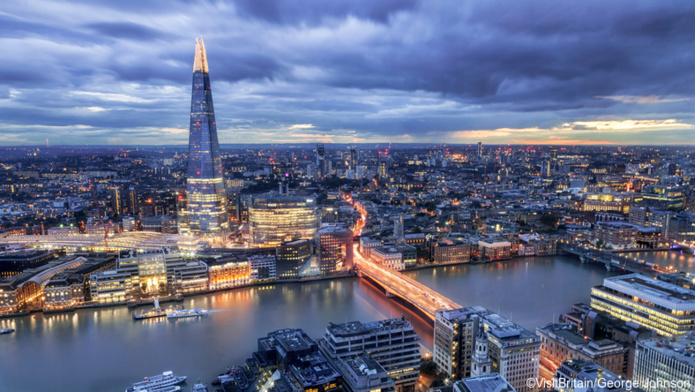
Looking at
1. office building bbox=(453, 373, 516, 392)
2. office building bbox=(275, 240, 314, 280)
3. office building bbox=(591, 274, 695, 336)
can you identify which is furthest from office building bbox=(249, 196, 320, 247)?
office building bbox=(453, 373, 516, 392)

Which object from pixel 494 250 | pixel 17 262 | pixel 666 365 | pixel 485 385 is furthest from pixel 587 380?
pixel 17 262

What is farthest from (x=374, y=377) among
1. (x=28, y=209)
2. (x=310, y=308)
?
(x=28, y=209)

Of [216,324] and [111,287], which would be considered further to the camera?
[111,287]

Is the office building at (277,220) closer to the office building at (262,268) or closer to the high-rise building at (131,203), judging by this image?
the office building at (262,268)

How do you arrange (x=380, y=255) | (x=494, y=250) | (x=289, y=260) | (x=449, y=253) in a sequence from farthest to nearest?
(x=494, y=250) < (x=449, y=253) < (x=380, y=255) < (x=289, y=260)

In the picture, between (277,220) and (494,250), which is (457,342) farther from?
(277,220)

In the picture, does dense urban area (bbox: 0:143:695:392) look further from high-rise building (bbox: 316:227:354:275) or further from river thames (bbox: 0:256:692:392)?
river thames (bbox: 0:256:692:392)

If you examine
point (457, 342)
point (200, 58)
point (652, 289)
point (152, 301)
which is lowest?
point (152, 301)

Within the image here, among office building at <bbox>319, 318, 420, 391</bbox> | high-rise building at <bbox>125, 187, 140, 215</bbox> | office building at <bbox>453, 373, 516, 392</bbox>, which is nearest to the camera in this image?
office building at <bbox>453, 373, 516, 392</bbox>
